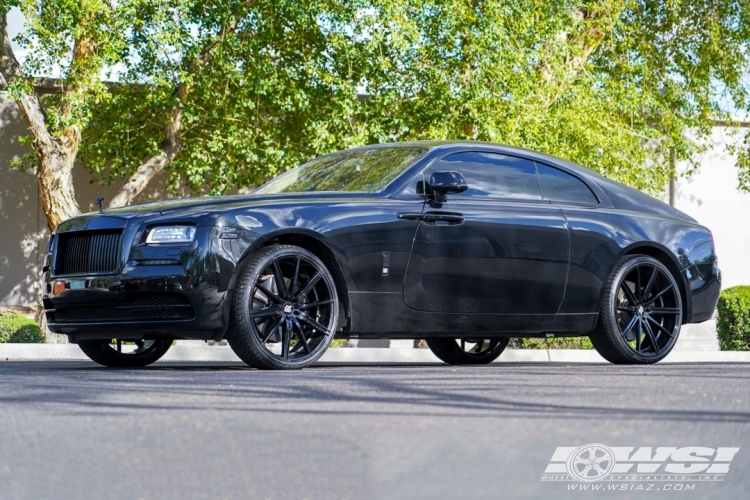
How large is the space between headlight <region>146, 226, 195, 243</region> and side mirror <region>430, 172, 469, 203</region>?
168 cm

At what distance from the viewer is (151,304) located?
689 cm

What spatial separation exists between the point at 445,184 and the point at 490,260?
25.8 inches

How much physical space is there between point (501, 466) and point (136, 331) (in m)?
3.78

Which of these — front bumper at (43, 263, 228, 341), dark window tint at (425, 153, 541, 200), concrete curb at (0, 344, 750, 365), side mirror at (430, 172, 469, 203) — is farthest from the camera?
concrete curb at (0, 344, 750, 365)

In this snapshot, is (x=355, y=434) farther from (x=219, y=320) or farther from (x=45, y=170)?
(x=45, y=170)

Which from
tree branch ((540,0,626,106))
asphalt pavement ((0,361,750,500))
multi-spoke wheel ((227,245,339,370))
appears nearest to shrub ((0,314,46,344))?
tree branch ((540,0,626,106))

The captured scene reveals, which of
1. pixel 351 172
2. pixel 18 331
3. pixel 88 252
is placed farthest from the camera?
pixel 18 331

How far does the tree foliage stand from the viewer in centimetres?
1572

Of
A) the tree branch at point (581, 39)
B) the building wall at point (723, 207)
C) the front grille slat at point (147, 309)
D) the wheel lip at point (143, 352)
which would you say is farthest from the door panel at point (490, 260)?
the building wall at point (723, 207)

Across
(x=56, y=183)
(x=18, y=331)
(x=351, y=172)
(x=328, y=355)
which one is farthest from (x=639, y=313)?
(x=56, y=183)

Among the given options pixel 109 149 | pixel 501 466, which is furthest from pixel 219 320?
pixel 109 149

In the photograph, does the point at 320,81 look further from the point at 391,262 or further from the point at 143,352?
the point at 391,262

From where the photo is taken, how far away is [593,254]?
834 centimetres

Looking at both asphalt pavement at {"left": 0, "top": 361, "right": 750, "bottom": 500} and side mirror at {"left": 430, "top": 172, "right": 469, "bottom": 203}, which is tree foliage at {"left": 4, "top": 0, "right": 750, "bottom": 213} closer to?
side mirror at {"left": 430, "top": 172, "right": 469, "bottom": 203}
